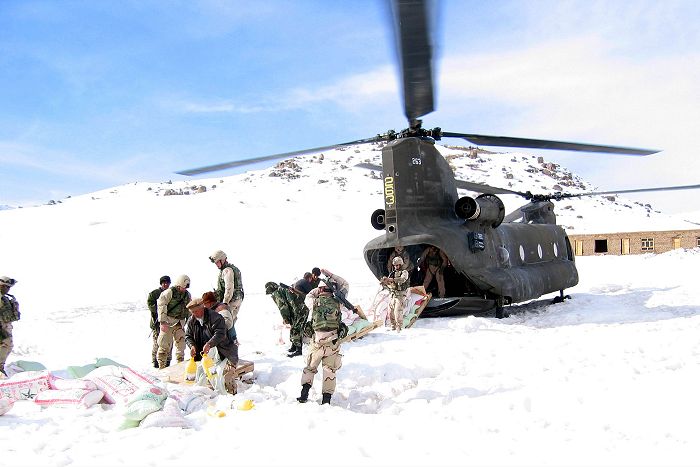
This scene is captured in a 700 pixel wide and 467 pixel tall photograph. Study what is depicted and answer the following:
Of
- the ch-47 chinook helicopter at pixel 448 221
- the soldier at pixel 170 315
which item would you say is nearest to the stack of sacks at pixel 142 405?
the soldier at pixel 170 315

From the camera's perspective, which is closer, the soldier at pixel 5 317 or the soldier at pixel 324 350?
the soldier at pixel 324 350

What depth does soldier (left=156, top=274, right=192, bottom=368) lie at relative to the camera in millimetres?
8820

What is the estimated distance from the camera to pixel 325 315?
22.6 feet

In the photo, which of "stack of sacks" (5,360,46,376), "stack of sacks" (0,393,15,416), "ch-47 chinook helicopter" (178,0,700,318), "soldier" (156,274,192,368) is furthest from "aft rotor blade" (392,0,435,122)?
"stack of sacks" (5,360,46,376)

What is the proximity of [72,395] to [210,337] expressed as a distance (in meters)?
1.64

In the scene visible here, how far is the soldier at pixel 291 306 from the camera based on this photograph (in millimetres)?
9422

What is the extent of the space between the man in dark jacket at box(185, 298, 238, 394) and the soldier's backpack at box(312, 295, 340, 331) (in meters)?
1.14

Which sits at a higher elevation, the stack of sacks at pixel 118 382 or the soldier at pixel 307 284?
the soldier at pixel 307 284

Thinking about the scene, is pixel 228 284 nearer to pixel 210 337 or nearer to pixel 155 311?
pixel 155 311

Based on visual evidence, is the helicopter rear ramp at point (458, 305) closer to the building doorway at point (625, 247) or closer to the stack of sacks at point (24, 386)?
the stack of sacks at point (24, 386)

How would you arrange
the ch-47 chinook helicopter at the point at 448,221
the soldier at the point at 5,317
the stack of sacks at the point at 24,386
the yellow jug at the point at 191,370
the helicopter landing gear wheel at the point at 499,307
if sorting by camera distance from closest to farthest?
the stack of sacks at the point at 24,386 → the yellow jug at the point at 191,370 → the soldier at the point at 5,317 → the ch-47 chinook helicopter at the point at 448,221 → the helicopter landing gear wheel at the point at 499,307

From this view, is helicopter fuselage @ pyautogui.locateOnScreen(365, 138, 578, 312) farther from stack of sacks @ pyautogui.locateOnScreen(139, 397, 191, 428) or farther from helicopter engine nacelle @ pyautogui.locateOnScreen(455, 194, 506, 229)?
stack of sacks @ pyautogui.locateOnScreen(139, 397, 191, 428)

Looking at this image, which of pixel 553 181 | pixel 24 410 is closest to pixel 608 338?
pixel 24 410

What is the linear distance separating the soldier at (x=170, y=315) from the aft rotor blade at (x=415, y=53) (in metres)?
4.44
